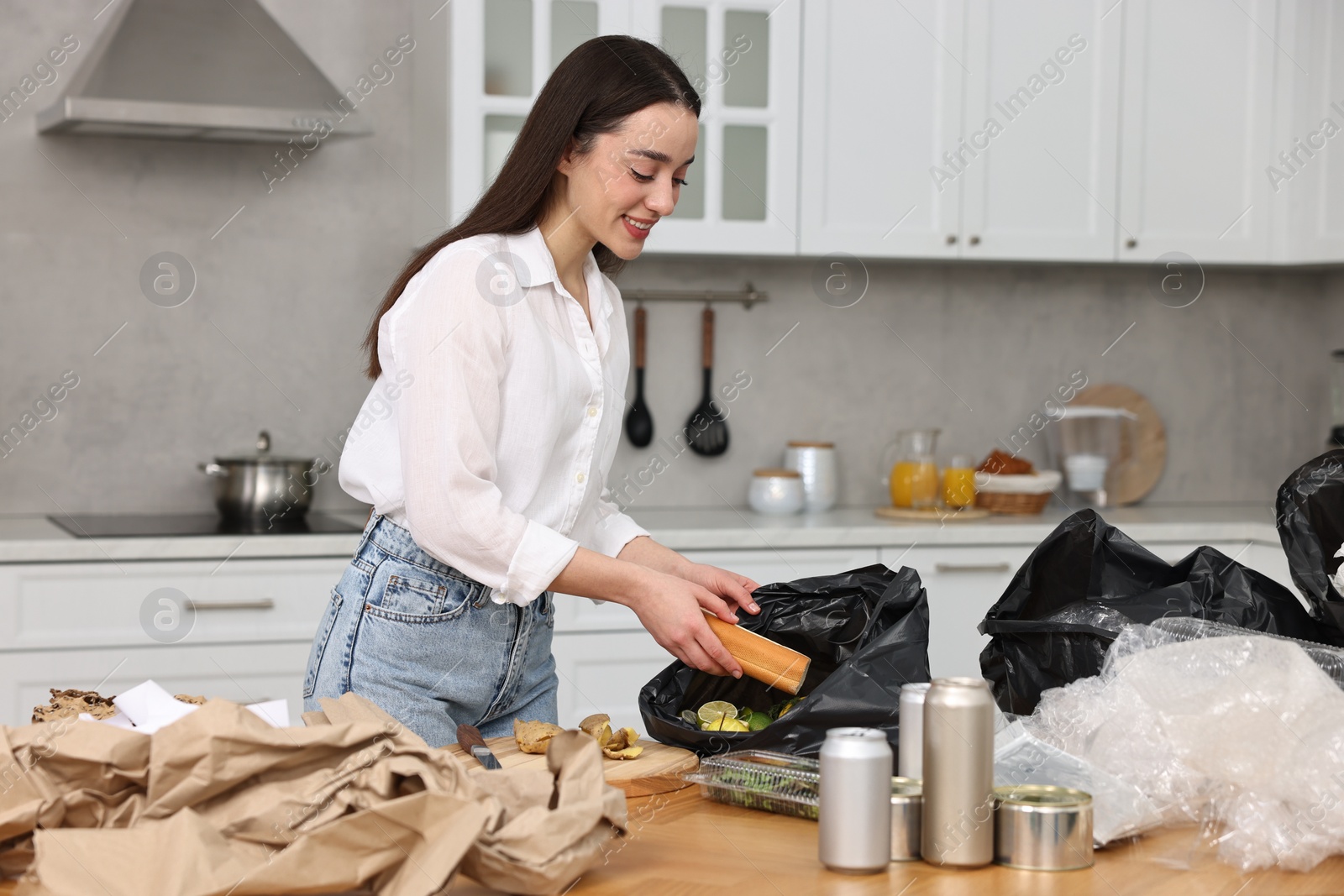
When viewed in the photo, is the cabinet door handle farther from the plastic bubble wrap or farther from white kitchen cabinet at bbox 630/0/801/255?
the plastic bubble wrap

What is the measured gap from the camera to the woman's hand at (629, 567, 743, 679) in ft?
4.03

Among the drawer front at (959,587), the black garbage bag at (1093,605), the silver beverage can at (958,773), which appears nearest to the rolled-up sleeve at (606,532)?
the black garbage bag at (1093,605)

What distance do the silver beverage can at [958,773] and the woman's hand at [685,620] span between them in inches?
13.2

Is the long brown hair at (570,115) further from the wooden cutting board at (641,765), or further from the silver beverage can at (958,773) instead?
the silver beverage can at (958,773)

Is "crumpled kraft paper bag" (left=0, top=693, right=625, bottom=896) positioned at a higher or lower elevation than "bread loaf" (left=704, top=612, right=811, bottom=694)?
lower

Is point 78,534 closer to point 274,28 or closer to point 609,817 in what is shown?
point 274,28

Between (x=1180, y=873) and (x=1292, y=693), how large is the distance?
18cm

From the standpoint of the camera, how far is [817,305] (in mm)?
3297

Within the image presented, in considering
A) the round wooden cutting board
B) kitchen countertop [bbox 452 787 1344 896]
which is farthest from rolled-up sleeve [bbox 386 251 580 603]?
the round wooden cutting board

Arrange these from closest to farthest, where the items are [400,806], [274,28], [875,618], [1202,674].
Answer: [400,806], [1202,674], [875,618], [274,28]

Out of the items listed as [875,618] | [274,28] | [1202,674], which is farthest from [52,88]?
[1202,674]

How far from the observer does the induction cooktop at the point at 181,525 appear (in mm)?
2518

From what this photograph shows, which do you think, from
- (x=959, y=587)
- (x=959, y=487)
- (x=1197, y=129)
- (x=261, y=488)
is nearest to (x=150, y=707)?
(x=261, y=488)

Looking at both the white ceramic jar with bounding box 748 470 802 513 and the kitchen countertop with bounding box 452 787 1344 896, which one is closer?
the kitchen countertop with bounding box 452 787 1344 896
